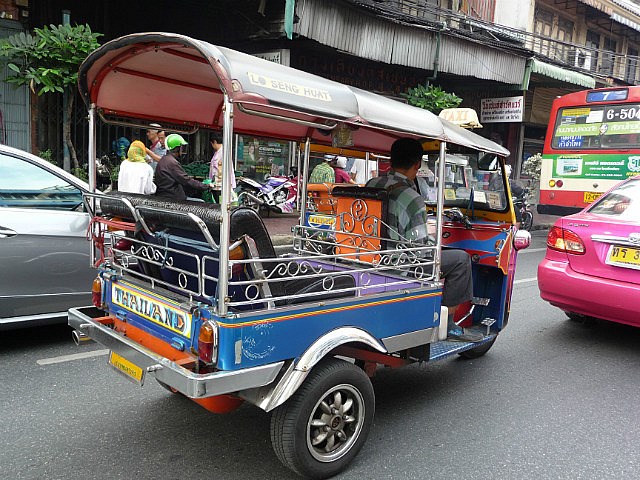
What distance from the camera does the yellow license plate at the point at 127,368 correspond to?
265 centimetres

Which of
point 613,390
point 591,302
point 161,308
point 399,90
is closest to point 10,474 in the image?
point 161,308

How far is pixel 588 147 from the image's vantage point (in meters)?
11.3

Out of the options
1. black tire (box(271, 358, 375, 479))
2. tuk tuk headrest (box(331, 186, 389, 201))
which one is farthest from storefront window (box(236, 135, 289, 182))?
black tire (box(271, 358, 375, 479))

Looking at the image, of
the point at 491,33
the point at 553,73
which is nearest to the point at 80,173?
the point at 491,33

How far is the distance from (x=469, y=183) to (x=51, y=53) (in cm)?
615

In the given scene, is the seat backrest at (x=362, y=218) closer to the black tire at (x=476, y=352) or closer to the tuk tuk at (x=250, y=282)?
the tuk tuk at (x=250, y=282)

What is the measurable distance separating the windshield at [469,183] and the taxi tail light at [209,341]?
2.43 m

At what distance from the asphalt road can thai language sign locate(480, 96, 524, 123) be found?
12.2m

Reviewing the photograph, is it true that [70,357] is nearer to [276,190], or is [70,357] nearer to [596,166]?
[276,190]

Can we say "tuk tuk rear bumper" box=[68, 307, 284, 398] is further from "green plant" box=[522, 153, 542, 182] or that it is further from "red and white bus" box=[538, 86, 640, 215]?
"green plant" box=[522, 153, 542, 182]

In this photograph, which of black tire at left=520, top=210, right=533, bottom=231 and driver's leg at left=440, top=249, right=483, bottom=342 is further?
black tire at left=520, top=210, right=533, bottom=231

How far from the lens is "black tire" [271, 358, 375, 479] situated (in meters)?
2.59

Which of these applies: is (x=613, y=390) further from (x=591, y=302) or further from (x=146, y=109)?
(x=146, y=109)

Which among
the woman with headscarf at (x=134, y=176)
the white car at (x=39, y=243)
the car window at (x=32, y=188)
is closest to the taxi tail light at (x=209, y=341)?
the white car at (x=39, y=243)
